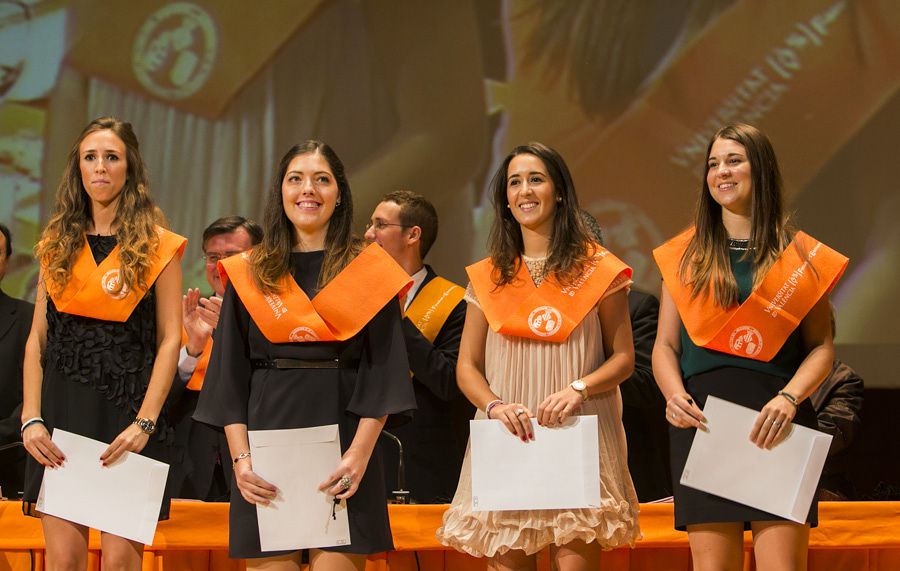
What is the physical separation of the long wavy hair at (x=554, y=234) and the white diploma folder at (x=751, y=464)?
58cm

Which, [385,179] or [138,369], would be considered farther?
[385,179]

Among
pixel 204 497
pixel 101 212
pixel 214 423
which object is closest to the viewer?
pixel 214 423

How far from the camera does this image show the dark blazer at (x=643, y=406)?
366 cm

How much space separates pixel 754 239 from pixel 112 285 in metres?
1.82

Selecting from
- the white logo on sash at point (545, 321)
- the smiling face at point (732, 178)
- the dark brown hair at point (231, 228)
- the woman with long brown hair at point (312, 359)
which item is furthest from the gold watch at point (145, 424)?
the smiling face at point (732, 178)

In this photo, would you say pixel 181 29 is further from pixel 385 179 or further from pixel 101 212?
pixel 101 212

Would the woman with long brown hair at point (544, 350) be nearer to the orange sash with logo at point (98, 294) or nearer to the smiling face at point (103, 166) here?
the orange sash with logo at point (98, 294)

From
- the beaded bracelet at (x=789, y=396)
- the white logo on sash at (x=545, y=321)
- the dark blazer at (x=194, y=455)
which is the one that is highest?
the white logo on sash at (x=545, y=321)

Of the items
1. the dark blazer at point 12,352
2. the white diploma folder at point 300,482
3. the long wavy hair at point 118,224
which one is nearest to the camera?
the white diploma folder at point 300,482

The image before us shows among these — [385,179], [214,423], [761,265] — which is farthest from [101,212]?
[385,179]

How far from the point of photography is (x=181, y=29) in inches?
215

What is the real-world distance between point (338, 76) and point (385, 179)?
0.66 metres

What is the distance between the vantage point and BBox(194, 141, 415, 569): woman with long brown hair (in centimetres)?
243

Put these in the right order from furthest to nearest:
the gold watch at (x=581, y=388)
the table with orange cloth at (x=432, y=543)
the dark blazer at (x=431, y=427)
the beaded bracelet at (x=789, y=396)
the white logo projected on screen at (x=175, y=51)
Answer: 1. the white logo projected on screen at (x=175, y=51)
2. the dark blazer at (x=431, y=427)
3. the table with orange cloth at (x=432, y=543)
4. the gold watch at (x=581, y=388)
5. the beaded bracelet at (x=789, y=396)
